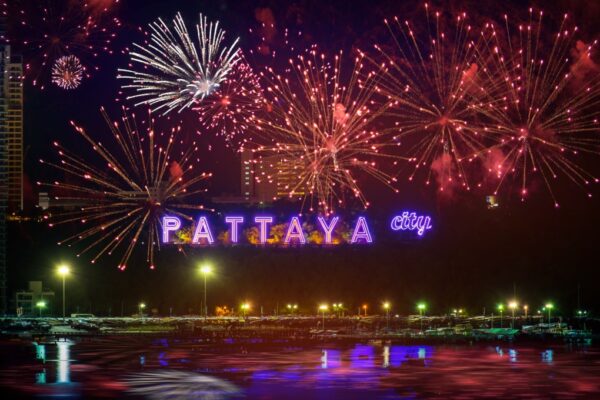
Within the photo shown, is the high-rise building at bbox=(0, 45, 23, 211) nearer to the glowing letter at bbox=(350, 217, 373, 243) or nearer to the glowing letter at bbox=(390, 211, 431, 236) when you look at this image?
the glowing letter at bbox=(350, 217, 373, 243)

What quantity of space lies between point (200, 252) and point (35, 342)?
108ft

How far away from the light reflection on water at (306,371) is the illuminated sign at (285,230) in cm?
3036

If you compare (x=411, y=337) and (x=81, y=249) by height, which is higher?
(x=81, y=249)

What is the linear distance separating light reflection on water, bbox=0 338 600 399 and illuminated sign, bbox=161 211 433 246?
3036 centimetres

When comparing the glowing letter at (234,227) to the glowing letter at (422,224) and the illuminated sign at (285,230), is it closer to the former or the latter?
the illuminated sign at (285,230)

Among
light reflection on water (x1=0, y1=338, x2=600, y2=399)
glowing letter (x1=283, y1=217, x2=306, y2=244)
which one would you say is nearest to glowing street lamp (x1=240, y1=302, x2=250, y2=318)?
glowing letter (x1=283, y1=217, x2=306, y2=244)

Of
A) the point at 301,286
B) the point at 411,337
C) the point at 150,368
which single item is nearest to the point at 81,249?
the point at 301,286

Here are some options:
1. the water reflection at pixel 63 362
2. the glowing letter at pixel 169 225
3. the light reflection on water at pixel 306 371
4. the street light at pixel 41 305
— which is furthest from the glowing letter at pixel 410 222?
the water reflection at pixel 63 362

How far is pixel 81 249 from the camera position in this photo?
252ft

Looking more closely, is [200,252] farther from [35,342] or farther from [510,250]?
[35,342]

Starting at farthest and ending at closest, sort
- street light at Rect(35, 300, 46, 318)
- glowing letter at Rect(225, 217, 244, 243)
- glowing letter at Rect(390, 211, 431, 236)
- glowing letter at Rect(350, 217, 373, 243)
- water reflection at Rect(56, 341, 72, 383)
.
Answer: glowing letter at Rect(390, 211, 431, 236)
glowing letter at Rect(225, 217, 244, 243)
glowing letter at Rect(350, 217, 373, 243)
street light at Rect(35, 300, 46, 318)
water reflection at Rect(56, 341, 72, 383)

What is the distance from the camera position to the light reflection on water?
22203 mm

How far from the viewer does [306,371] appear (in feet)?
87.5

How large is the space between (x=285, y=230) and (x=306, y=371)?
1804 inches
